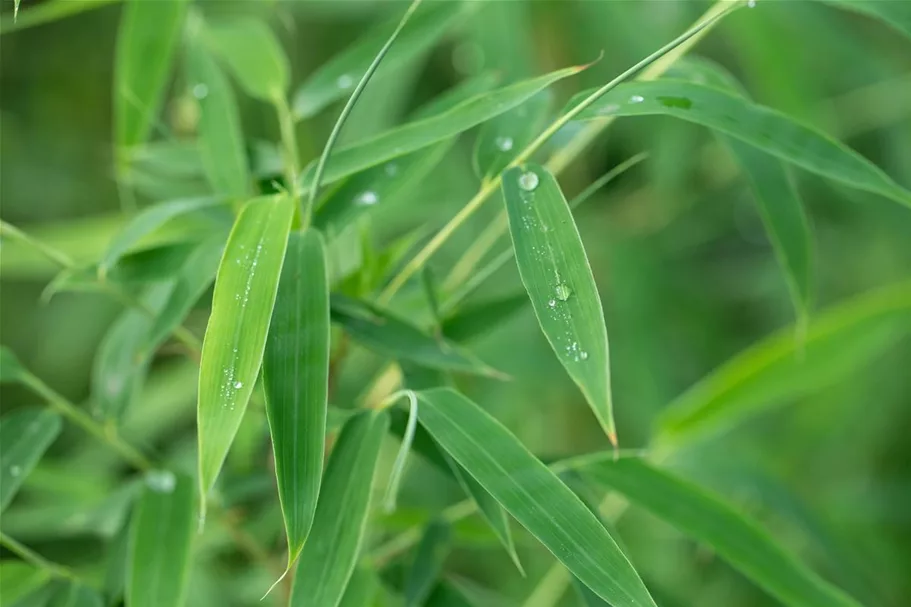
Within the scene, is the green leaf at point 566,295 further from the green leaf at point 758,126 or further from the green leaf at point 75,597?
the green leaf at point 75,597

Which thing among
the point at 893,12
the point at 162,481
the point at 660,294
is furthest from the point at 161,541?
the point at 660,294

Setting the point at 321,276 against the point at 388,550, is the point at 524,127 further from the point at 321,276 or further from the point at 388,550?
the point at 388,550

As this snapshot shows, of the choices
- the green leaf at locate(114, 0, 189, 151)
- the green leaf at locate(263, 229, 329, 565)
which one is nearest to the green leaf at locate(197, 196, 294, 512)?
the green leaf at locate(263, 229, 329, 565)

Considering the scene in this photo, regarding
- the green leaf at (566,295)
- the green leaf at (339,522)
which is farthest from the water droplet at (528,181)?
the green leaf at (339,522)

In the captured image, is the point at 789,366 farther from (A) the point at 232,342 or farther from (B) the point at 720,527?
(A) the point at 232,342

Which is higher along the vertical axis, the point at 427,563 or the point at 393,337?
the point at 393,337

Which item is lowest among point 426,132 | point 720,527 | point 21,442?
point 720,527
